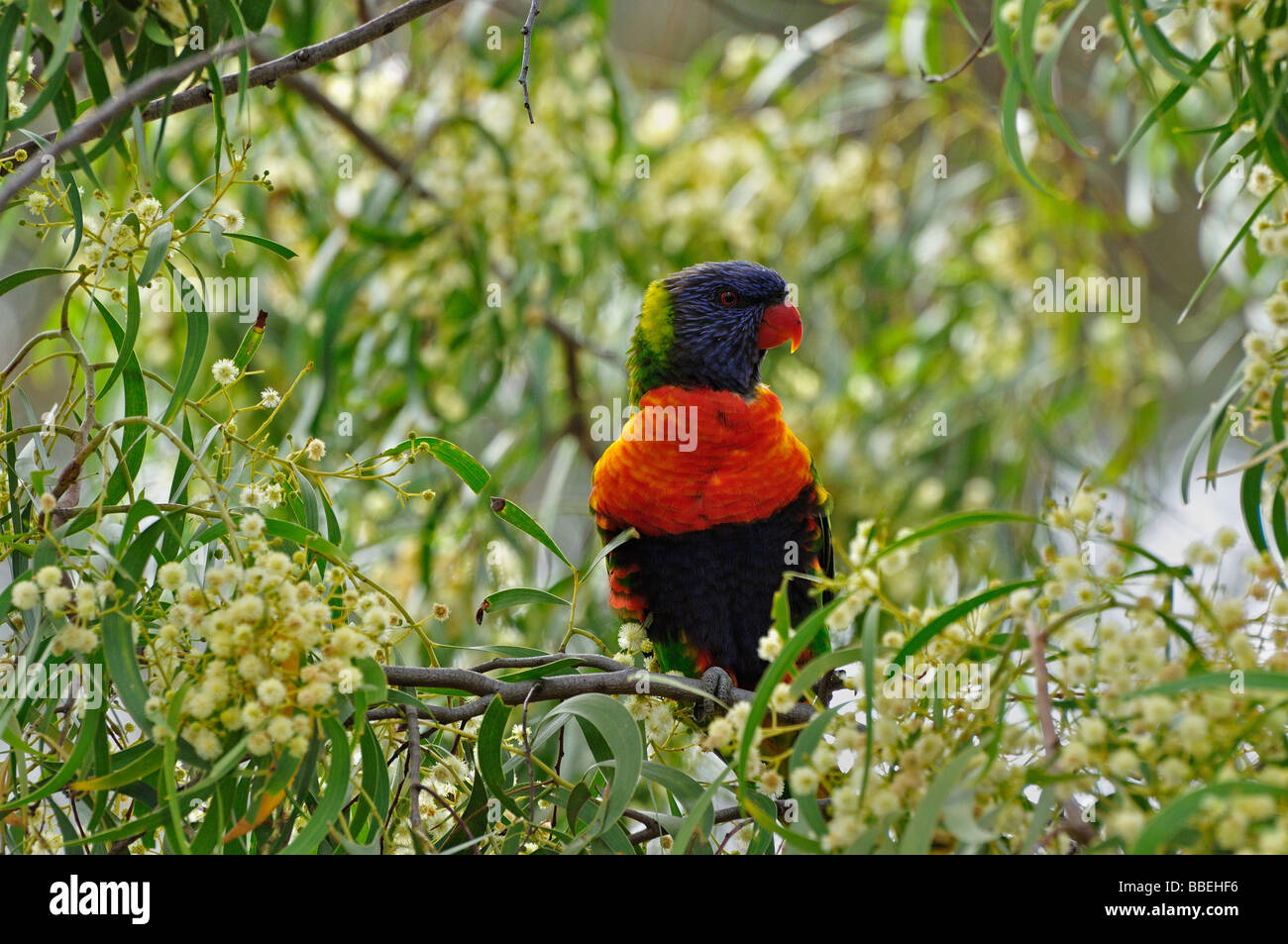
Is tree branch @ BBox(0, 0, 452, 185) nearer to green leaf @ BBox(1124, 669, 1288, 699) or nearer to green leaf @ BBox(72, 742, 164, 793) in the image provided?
green leaf @ BBox(72, 742, 164, 793)

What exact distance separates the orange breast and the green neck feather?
0.17m

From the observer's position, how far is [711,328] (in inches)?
81.5

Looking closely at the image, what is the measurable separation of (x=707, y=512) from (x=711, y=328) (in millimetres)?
428

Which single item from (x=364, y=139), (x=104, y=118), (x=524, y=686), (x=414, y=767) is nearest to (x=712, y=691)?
(x=524, y=686)

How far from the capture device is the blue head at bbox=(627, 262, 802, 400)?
6.63 ft

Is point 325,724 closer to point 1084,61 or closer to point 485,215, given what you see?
point 485,215

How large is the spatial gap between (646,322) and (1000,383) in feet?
4.42

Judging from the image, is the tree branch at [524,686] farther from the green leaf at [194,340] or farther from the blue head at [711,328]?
the blue head at [711,328]

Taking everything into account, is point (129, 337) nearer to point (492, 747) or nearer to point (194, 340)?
point (194, 340)

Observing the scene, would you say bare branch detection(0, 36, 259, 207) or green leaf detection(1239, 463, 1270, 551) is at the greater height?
bare branch detection(0, 36, 259, 207)

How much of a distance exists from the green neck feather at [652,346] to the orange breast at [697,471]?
170mm

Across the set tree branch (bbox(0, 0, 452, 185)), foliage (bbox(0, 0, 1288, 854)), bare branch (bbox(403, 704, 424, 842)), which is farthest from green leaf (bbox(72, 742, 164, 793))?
tree branch (bbox(0, 0, 452, 185))

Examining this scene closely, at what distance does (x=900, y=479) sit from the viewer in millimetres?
3008

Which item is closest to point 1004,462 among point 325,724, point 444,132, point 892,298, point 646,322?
point 892,298
